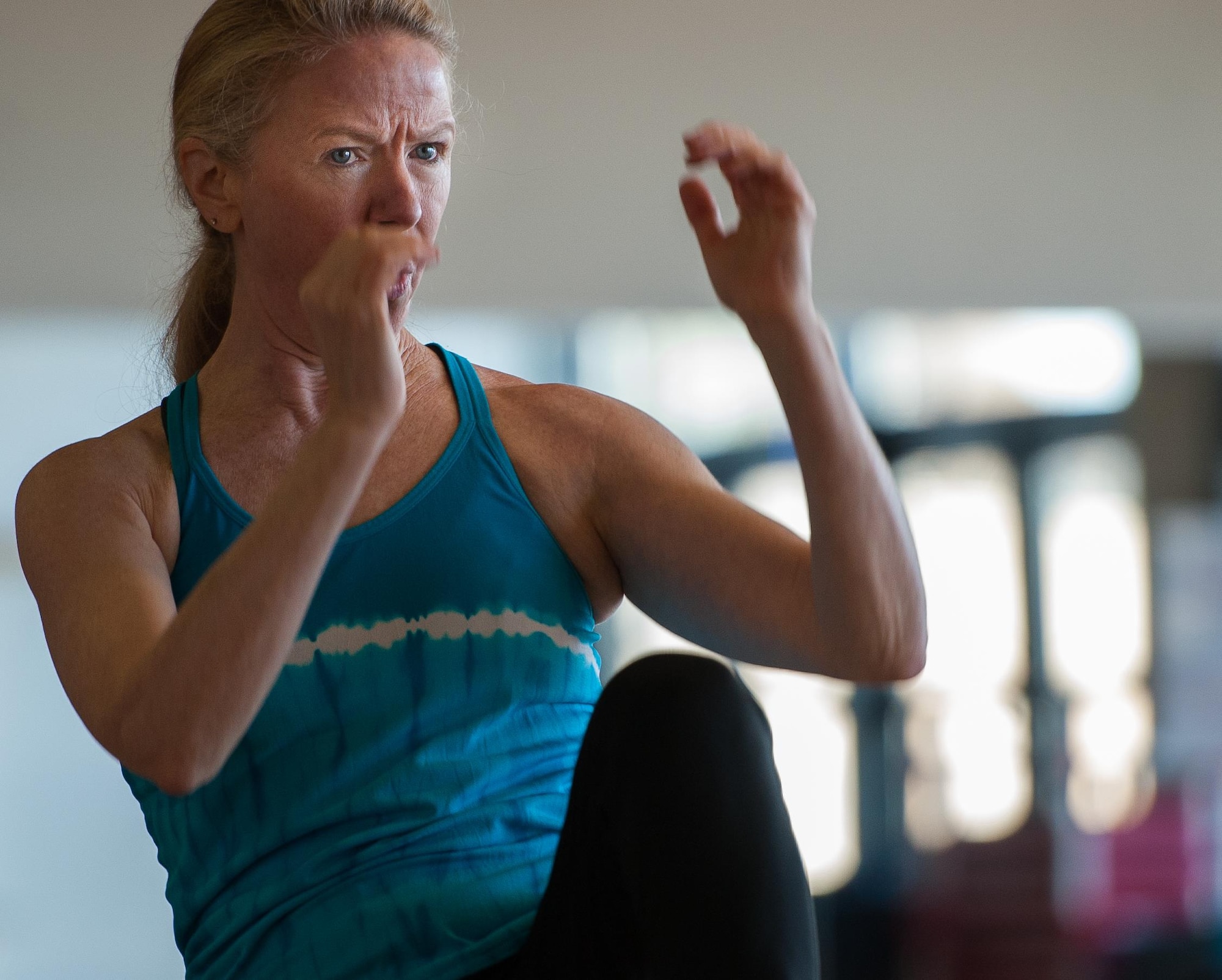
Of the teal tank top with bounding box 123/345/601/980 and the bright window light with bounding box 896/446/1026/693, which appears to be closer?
the teal tank top with bounding box 123/345/601/980

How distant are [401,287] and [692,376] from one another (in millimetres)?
2136

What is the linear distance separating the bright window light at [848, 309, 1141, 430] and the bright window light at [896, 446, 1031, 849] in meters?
0.16

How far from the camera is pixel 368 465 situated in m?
0.88

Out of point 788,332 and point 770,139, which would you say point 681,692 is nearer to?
point 788,332

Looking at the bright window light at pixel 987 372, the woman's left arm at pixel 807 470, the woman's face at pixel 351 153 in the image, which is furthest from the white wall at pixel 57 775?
the bright window light at pixel 987 372

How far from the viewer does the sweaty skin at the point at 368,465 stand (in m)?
0.87

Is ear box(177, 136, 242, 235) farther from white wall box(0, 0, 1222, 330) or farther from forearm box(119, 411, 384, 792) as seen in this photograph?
white wall box(0, 0, 1222, 330)

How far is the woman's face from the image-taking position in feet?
3.54

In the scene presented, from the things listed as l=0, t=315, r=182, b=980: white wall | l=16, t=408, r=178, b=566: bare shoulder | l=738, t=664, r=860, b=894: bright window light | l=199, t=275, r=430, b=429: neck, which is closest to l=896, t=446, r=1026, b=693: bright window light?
l=738, t=664, r=860, b=894: bright window light

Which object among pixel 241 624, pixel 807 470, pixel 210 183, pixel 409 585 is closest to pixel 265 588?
pixel 241 624

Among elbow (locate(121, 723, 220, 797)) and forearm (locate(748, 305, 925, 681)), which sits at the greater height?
forearm (locate(748, 305, 925, 681))

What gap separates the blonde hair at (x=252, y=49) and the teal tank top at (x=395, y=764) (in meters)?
0.26

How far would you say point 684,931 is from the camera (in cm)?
84

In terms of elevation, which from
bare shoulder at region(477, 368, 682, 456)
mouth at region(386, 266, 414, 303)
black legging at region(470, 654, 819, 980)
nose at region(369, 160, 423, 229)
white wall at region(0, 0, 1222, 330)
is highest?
white wall at region(0, 0, 1222, 330)
